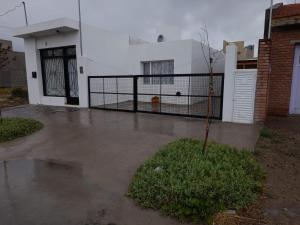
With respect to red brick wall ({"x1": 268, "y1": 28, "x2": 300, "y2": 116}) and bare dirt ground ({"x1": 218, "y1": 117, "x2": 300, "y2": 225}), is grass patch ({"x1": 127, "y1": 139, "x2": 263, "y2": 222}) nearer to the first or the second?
bare dirt ground ({"x1": 218, "y1": 117, "x2": 300, "y2": 225})

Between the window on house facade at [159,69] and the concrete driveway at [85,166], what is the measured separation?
14.2 ft

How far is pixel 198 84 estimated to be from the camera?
10.2 metres

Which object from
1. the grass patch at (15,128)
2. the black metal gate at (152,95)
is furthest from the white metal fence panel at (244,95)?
the grass patch at (15,128)

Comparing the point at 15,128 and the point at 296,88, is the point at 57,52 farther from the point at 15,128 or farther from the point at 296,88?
the point at 296,88

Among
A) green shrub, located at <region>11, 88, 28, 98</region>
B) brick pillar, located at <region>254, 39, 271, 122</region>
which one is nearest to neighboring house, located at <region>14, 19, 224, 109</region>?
brick pillar, located at <region>254, 39, 271, 122</region>

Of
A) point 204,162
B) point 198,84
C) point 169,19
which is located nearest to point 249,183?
point 204,162

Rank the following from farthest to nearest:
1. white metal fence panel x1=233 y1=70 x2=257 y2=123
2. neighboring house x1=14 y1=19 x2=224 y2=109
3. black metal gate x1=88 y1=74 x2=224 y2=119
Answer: neighboring house x1=14 y1=19 x2=224 y2=109 < black metal gate x1=88 y1=74 x2=224 y2=119 < white metal fence panel x1=233 y1=70 x2=257 y2=123

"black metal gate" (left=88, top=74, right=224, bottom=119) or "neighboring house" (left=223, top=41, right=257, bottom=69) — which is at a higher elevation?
"neighboring house" (left=223, top=41, right=257, bottom=69)

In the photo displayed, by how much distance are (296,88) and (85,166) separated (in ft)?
24.5

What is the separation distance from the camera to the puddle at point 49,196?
8.61ft

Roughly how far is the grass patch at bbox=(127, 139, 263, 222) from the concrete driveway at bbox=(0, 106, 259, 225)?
194 millimetres

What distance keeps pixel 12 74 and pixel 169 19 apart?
1723cm

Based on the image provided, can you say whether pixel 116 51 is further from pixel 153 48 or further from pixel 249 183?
pixel 249 183

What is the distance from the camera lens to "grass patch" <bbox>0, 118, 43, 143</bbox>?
6.05 metres
